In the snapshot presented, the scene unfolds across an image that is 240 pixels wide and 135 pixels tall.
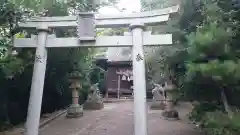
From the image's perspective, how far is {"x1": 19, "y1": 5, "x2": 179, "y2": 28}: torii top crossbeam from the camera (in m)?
5.86

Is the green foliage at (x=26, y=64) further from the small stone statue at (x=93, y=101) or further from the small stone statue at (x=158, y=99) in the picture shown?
the small stone statue at (x=158, y=99)

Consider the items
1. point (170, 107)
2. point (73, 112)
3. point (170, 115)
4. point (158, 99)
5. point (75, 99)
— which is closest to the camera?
point (170, 115)

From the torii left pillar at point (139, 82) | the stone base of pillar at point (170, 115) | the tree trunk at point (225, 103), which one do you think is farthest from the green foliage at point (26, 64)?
the tree trunk at point (225, 103)

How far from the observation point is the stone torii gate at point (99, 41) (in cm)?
561

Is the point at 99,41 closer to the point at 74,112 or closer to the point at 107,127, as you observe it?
the point at 107,127

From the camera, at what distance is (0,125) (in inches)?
295

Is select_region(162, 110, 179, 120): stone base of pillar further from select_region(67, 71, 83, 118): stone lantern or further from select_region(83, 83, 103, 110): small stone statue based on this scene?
select_region(83, 83, 103, 110): small stone statue

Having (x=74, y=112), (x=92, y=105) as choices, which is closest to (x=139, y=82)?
(x=74, y=112)

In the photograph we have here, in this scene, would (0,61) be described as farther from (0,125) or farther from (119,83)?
(119,83)

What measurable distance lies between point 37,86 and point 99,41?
1.75m

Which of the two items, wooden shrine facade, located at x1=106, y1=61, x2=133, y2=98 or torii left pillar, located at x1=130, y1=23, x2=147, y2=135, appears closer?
torii left pillar, located at x1=130, y1=23, x2=147, y2=135

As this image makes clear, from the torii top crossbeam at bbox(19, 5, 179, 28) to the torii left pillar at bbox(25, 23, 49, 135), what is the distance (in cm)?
23

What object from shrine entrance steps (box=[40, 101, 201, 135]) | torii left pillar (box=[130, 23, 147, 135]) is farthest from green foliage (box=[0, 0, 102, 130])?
torii left pillar (box=[130, 23, 147, 135])

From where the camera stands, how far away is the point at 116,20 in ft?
20.1
